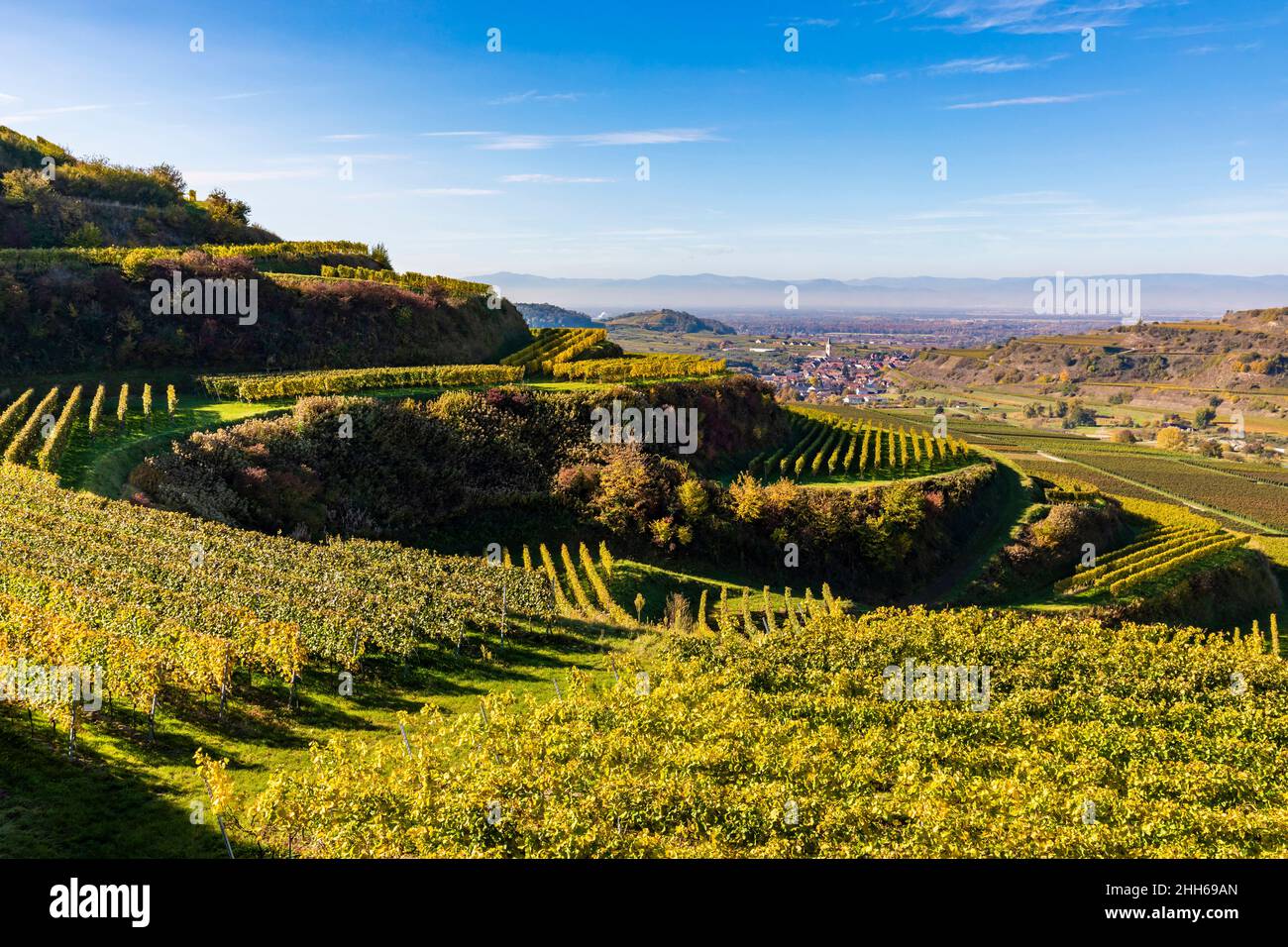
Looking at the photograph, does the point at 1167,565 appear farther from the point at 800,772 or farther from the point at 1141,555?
the point at 800,772

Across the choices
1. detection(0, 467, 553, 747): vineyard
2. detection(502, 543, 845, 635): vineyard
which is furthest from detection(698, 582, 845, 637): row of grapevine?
detection(0, 467, 553, 747): vineyard

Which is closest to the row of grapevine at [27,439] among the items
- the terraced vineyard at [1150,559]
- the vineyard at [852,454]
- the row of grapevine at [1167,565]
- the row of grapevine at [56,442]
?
the row of grapevine at [56,442]

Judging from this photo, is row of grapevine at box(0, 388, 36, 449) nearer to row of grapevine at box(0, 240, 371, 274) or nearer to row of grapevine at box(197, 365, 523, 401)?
row of grapevine at box(197, 365, 523, 401)

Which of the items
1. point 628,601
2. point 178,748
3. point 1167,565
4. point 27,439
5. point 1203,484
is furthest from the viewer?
point 1203,484

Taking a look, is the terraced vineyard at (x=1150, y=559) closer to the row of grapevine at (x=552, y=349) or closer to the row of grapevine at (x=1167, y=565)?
the row of grapevine at (x=1167, y=565)

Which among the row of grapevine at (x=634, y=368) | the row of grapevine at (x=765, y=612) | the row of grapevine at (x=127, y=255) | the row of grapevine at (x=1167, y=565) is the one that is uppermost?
the row of grapevine at (x=127, y=255)

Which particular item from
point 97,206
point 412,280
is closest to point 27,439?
point 412,280
